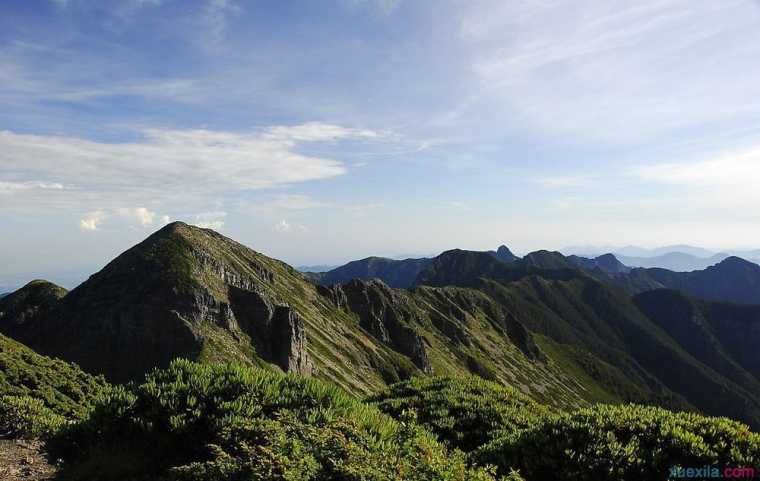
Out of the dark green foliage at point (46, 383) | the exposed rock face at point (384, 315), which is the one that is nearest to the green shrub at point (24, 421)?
the dark green foliage at point (46, 383)

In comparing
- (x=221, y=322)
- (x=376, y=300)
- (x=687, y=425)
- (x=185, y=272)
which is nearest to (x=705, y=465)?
(x=687, y=425)

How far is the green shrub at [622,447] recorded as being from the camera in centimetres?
1353

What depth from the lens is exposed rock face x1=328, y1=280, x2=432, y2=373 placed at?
161 metres

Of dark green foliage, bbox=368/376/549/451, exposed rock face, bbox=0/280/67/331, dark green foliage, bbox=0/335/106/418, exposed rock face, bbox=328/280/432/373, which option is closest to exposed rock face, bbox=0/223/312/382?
exposed rock face, bbox=0/280/67/331

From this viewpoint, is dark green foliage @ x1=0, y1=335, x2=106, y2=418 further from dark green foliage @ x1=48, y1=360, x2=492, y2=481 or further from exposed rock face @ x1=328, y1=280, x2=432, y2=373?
exposed rock face @ x1=328, y1=280, x2=432, y2=373

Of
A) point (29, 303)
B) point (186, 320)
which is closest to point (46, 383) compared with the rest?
point (186, 320)

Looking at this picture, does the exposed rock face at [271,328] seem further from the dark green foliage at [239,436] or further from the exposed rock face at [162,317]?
the dark green foliage at [239,436]

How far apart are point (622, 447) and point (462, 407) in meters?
9.48

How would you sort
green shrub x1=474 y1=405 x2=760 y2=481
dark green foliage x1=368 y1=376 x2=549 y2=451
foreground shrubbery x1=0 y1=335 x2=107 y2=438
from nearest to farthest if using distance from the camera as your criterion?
green shrub x1=474 y1=405 x2=760 y2=481 → foreground shrubbery x1=0 y1=335 x2=107 y2=438 → dark green foliage x1=368 y1=376 x2=549 y2=451

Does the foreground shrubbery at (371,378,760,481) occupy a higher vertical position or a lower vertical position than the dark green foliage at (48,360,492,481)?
lower

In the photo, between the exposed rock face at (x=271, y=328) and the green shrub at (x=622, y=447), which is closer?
the green shrub at (x=622, y=447)

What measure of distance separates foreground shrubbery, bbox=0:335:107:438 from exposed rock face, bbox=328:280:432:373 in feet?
415

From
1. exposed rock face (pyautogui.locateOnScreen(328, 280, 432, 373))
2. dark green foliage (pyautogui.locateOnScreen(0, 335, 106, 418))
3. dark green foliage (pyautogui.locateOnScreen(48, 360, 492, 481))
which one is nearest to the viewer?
dark green foliage (pyautogui.locateOnScreen(48, 360, 492, 481))

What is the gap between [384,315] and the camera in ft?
584
